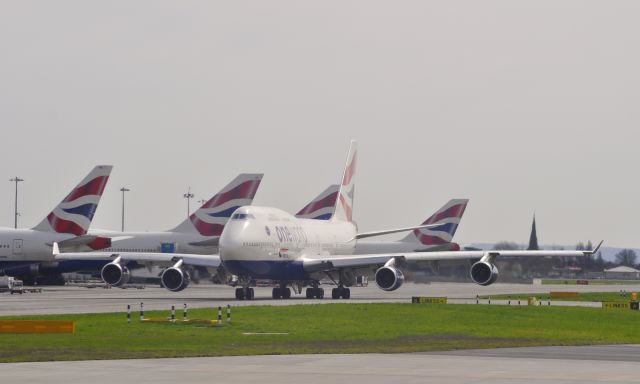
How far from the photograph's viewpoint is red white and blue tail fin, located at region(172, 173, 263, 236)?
368 ft

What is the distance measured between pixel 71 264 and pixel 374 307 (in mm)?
45999

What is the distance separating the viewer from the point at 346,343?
4109 cm

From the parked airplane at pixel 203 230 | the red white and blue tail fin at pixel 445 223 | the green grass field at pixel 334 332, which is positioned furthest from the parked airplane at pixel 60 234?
the green grass field at pixel 334 332

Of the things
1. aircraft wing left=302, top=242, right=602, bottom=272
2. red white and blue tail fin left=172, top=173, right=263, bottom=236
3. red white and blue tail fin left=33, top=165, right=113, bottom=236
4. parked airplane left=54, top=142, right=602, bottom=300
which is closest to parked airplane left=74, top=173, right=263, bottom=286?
red white and blue tail fin left=172, top=173, right=263, bottom=236

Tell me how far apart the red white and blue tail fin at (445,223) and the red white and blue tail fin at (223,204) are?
65.3 ft

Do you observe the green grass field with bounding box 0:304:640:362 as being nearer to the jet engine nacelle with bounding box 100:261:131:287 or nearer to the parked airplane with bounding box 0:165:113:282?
the jet engine nacelle with bounding box 100:261:131:287

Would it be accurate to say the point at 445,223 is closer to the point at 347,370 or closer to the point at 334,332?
the point at 334,332

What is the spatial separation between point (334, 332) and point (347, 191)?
167 feet

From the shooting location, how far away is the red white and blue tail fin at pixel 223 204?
112 metres

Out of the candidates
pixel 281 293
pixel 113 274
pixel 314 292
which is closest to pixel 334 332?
pixel 281 293

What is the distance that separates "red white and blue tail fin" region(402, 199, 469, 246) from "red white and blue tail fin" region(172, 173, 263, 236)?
19.9m

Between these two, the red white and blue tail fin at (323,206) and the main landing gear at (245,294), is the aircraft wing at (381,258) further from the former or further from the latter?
the red white and blue tail fin at (323,206)

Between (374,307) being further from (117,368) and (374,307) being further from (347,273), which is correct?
(117,368)

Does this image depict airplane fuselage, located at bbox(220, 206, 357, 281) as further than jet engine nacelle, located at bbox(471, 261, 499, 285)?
No
